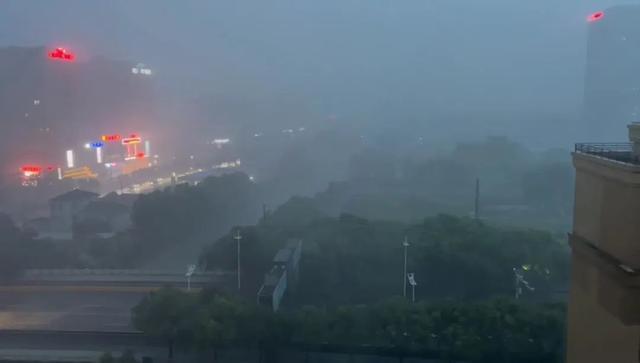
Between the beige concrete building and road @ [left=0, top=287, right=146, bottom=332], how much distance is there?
194 inches

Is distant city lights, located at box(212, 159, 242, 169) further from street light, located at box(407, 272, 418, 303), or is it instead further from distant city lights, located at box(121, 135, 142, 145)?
street light, located at box(407, 272, 418, 303)

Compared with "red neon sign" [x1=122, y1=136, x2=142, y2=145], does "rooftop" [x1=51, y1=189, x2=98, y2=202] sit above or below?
below

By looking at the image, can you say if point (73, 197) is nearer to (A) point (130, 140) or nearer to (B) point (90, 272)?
(B) point (90, 272)

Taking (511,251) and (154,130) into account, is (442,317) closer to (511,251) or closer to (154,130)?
(511,251)

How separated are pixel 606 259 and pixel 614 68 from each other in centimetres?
1523

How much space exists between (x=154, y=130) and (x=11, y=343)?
18.4 metres

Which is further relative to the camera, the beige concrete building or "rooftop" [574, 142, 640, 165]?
"rooftop" [574, 142, 640, 165]

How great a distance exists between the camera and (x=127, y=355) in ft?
14.3

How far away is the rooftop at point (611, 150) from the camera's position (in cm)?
194

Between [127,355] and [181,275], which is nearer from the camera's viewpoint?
[127,355]

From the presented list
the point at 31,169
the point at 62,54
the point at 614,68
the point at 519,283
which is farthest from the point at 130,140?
the point at 519,283

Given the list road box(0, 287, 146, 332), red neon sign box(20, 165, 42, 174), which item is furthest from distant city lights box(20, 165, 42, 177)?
road box(0, 287, 146, 332)

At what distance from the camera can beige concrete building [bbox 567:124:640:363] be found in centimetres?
153

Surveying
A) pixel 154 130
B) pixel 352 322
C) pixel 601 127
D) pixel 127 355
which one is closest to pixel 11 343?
pixel 127 355
